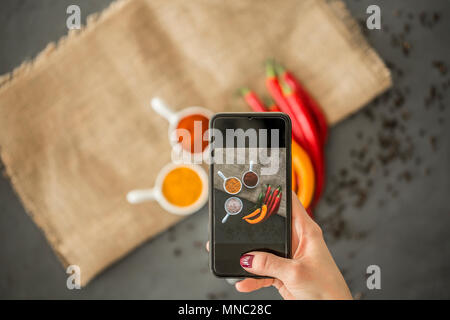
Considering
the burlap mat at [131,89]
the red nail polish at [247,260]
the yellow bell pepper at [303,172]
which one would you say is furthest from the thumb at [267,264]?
the burlap mat at [131,89]

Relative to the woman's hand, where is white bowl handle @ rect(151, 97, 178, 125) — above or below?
above

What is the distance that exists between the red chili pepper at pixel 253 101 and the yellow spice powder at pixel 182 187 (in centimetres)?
22

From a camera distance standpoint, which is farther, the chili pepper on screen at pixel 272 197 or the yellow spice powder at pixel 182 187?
the yellow spice powder at pixel 182 187

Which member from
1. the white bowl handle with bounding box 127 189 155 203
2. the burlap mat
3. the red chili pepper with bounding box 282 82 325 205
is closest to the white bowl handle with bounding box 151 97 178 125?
the burlap mat

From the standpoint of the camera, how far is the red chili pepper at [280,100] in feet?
2.71

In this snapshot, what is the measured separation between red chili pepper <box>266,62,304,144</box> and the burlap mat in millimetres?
42

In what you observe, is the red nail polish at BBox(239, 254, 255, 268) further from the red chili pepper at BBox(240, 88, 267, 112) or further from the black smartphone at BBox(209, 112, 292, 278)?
the red chili pepper at BBox(240, 88, 267, 112)

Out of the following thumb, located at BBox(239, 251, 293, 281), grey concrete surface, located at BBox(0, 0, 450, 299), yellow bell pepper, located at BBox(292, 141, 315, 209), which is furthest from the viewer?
grey concrete surface, located at BBox(0, 0, 450, 299)

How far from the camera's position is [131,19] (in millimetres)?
875

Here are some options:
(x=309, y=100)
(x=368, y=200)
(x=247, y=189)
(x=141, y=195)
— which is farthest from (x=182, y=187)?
(x=368, y=200)

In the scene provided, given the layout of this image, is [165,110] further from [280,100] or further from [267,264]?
[267,264]

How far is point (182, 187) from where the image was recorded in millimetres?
842

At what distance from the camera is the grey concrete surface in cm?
90

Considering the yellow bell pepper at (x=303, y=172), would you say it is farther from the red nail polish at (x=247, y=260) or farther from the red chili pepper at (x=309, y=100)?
the red nail polish at (x=247, y=260)
